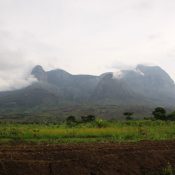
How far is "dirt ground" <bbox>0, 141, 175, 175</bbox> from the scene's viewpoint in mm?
17122

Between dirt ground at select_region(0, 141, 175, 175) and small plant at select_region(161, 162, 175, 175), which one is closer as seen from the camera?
dirt ground at select_region(0, 141, 175, 175)

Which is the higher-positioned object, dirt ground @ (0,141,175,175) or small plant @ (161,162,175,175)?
dirt ground @ (0,141,175,175)

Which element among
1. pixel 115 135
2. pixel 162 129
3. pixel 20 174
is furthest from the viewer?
pixel 162 129

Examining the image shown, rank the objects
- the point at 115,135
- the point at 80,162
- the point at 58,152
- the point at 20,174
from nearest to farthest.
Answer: the point at 20,174 → the point at 80,162 → the point at 58,152 → the point at 115,135

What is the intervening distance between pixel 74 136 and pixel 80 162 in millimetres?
13240

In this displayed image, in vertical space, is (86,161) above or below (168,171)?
above

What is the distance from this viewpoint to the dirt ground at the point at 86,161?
17.1 metres

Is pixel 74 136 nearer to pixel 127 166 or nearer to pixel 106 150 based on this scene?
pixel 106 150

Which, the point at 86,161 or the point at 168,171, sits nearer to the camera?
the point at 86,161

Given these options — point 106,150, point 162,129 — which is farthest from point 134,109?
point 106,150

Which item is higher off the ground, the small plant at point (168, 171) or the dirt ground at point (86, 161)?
the dirt ground at point (86, 161)

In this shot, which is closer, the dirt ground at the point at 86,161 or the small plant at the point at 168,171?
the dirt ground at the point at 86,161

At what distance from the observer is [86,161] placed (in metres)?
18.8

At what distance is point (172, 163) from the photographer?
21281 mm
